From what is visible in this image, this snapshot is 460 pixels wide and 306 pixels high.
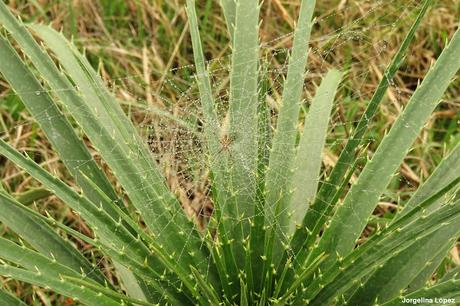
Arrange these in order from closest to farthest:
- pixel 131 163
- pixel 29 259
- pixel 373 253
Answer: pixel 373 253
pixel 29 259
pixel 131 163

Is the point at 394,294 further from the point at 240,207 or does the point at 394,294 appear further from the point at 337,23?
the point at 337,23

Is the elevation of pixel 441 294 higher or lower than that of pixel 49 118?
lower

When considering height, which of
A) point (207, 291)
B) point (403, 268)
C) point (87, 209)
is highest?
point (87, 209)

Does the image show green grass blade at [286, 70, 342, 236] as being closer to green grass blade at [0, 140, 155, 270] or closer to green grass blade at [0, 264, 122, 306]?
green grass blade at [0, 140, 155, 270]

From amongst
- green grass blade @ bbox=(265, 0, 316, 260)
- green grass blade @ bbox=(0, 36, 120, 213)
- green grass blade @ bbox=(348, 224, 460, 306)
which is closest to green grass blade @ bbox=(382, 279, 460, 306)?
green grass blade @ bbox=(348, 224, 460, 306)

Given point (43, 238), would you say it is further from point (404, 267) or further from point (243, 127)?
point (404, 267)

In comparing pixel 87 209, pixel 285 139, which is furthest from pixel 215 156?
pixel 87 209

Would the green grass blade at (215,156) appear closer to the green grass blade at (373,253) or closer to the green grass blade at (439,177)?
the green grass blade at (373,253)
